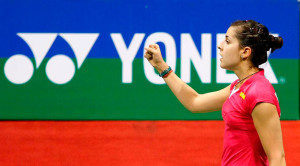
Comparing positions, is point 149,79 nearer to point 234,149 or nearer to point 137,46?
point 137,46

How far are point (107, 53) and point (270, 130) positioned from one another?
1.60m

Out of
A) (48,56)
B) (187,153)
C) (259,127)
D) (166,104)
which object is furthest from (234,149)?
(48,56)

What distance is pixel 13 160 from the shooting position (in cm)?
233

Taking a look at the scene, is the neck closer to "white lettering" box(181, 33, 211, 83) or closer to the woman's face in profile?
the woman's face in profile

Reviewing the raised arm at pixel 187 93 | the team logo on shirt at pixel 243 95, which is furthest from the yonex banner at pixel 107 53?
the team logo on shirt at pixel 243 95

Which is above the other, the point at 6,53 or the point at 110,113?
the point at 6,53

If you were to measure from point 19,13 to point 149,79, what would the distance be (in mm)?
851

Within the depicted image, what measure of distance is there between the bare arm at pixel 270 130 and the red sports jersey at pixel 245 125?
0.03 m

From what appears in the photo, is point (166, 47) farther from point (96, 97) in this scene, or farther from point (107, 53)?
point (96, 97)

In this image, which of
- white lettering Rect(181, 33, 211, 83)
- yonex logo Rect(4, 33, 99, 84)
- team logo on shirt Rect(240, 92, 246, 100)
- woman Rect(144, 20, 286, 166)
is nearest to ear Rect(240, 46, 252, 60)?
woman Rect(144, 20, 286, 166)

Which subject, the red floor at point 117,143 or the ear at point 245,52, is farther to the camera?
the red floor at point 117,143

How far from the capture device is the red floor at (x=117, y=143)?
7.76ft

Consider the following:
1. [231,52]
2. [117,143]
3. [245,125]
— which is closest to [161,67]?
[231,52]

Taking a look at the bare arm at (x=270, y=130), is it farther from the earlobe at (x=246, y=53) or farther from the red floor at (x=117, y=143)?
the red floor at (x=117, y=143)
